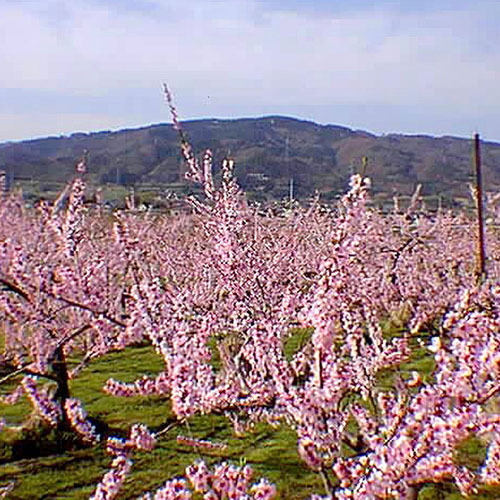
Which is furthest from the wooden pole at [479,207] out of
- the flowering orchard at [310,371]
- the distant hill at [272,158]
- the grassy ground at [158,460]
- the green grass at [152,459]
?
the distant hill at [272,158]

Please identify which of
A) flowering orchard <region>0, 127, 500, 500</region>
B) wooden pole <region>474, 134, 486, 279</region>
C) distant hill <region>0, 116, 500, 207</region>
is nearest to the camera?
flowering orchard <region>0, 127, 500, 500</region>

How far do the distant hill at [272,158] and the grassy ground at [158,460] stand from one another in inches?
1846

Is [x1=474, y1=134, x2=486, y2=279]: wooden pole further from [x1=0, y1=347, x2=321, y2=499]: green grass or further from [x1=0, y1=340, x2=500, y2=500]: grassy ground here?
[x1=0, y1=347, x2=321, y2=499]: green grass

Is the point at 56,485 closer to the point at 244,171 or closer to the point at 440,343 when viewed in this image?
the point at 440,343

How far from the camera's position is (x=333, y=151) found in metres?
136

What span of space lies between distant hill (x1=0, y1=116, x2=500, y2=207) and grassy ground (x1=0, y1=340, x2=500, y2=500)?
46.9 m

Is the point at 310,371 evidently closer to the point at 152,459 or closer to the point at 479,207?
the point at 152,459

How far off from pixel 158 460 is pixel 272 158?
322 feet

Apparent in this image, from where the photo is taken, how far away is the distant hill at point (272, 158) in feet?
258

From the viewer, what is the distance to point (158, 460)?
7.33 metres

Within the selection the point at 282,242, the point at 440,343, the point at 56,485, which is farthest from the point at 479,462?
the point at 282,242

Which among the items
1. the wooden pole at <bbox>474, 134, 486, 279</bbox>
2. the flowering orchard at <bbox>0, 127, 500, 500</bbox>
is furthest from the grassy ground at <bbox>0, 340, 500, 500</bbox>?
the wooden pole at <bbox>474, 134, 486, 279</bbox>

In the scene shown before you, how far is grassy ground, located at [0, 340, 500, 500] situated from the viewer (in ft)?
21.4

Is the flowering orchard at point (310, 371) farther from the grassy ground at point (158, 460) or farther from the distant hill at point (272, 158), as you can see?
the distant hill at point (272, 158)
